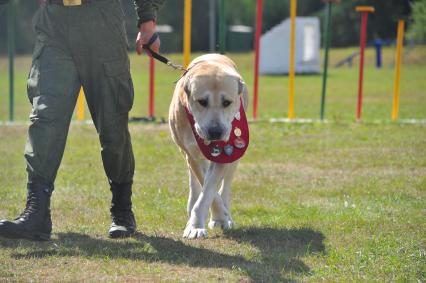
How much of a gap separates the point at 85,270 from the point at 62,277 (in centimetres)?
18

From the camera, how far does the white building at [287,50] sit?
31891mm

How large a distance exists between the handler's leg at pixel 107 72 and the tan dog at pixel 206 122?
0.43 metres

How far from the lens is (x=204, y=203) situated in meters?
5.22

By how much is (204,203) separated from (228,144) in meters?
0.44

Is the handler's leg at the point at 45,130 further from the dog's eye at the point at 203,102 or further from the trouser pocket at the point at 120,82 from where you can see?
the dog's eye at the point at 203,102

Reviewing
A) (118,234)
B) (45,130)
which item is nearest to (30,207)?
(45,130)

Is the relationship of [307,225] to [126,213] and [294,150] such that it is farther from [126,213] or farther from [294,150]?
[294,150]

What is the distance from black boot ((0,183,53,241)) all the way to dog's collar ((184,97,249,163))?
1070mm

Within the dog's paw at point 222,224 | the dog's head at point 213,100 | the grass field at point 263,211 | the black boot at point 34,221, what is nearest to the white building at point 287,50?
the grass field at point 263,211

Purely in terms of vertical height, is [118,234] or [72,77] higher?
[72,77]

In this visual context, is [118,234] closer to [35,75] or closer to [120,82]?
[120,82]

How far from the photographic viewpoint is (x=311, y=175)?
7.79 meters

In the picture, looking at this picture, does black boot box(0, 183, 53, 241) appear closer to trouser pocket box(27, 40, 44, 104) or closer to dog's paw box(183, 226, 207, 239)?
trouser pocket box(27, 40, 44, 104)

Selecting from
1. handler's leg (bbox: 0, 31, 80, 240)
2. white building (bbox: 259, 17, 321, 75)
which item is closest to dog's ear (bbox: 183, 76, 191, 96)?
handler's leg (bbox: 0, 31, 80, 240)
